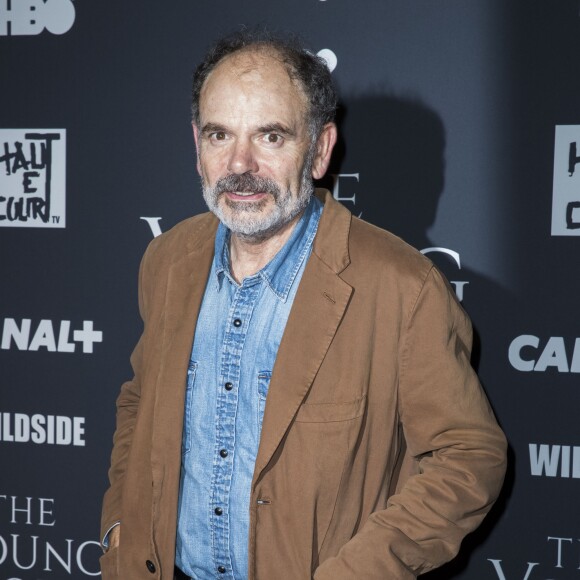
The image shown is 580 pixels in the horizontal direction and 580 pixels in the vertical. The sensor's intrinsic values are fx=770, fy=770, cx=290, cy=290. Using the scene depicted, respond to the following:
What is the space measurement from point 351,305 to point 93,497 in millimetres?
1261

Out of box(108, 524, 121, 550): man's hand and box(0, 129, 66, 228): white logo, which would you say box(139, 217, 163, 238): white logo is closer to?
box(0, 129, 66, 228): white logo

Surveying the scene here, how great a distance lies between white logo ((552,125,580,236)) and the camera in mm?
2000

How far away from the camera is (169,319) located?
5.77 feet

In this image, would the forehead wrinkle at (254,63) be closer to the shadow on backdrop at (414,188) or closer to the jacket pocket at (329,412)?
the shadow on backdrop at (414,188)

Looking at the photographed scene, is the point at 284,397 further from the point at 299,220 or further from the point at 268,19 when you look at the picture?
the point at 268,19

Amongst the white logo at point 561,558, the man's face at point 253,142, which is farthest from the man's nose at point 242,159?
the white logo at point 561,558

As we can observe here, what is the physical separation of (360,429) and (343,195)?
784mm

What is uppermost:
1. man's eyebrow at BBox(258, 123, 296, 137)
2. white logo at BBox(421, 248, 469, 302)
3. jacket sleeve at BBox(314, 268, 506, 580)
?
man's eyebrow at BBox(258, 123, 296, 137)

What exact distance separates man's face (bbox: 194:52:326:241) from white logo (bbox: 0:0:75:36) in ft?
2.87

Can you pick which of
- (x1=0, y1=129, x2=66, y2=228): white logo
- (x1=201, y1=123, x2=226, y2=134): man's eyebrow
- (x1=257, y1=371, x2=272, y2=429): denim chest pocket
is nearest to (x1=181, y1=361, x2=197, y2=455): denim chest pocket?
(x1=257, y1=371, x2=272, y2=429): denim chest pocket

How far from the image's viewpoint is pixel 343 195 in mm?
2154

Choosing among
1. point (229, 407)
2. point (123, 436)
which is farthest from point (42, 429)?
point (229, 407)

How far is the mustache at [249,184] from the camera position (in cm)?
161

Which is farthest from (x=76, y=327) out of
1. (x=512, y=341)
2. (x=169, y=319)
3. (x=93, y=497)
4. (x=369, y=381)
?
(x=512, y=341)
